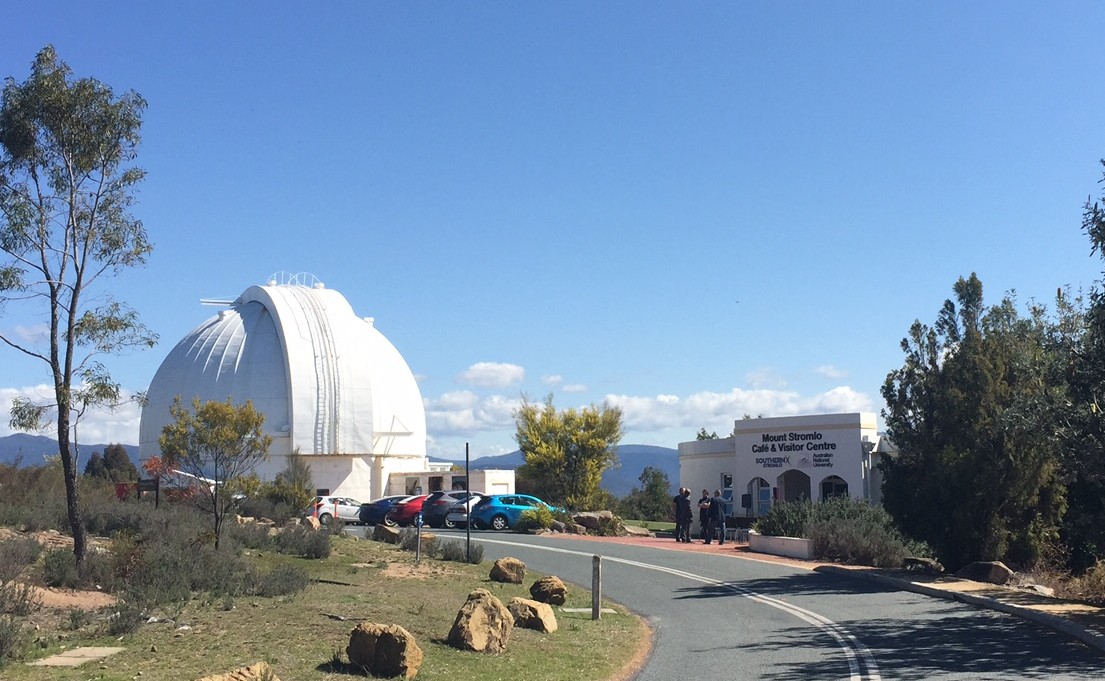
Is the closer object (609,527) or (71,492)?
(71,492)

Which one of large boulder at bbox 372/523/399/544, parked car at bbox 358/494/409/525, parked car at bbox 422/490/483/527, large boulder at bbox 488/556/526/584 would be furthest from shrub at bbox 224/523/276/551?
parked car at bbox 358/494/409/525

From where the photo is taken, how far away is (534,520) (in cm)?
3338

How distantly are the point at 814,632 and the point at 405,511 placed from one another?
24466 mm

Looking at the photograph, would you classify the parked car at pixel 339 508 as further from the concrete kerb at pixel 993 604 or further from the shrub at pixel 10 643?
the shrub at pixel 10 643

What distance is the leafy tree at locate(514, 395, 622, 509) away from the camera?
4334cm

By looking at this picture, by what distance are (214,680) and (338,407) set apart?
49686 millimetres

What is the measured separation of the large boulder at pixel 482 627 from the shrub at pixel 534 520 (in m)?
21.6

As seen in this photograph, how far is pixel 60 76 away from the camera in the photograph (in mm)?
15867

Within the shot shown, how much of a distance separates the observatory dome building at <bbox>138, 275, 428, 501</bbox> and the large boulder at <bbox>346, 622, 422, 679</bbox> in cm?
→ 4614

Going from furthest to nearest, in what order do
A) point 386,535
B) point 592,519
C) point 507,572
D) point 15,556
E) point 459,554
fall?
point 592,519 < point 386,535 < point 459,554 < point 507,572 < point 15,556

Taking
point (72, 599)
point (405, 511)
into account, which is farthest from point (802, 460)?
point (72, 599)

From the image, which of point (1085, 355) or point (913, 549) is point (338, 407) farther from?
point (1085, 355)

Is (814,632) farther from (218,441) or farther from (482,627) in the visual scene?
(218,441)

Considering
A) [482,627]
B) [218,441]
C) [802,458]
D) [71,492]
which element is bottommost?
[482,627]
